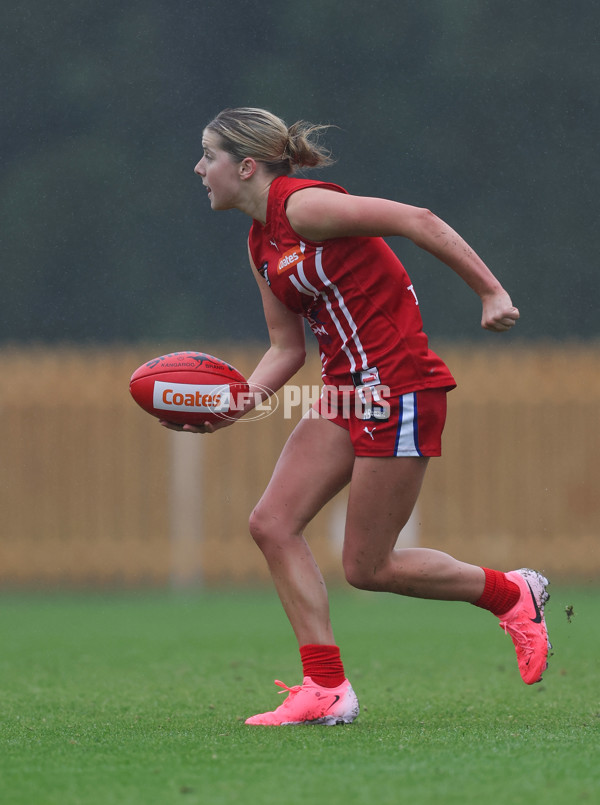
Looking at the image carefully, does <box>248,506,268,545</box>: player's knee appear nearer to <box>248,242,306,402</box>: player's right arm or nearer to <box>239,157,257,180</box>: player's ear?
<box>248,242,306,402</box>: player's right arm

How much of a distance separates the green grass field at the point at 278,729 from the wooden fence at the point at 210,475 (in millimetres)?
3710

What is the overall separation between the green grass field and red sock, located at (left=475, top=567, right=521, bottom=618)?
37 centimetres

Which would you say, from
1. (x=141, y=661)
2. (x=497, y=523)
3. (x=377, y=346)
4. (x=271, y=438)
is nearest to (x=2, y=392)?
(x=271, y=438)

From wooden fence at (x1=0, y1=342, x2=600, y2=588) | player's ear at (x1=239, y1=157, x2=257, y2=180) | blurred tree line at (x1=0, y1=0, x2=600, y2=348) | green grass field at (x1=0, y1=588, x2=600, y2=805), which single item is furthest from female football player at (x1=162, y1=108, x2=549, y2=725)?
blurred tree line at (x1=0, y1=0, x2=600, y2=348)

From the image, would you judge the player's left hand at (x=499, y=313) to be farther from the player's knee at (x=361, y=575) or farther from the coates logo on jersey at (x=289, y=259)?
the player's knee at (x=361, y=575)

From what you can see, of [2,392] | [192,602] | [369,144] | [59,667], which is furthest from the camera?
[369,144]

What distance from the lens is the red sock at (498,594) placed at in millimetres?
4453

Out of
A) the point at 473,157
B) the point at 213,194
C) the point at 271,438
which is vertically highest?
the point at 473,157

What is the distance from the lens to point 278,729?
164 inches

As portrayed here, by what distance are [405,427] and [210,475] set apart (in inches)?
350

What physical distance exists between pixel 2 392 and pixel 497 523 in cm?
497

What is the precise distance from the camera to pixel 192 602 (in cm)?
1115

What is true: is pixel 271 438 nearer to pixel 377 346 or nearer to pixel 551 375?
pixel 551 375

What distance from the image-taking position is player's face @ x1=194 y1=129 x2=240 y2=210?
4391mm
